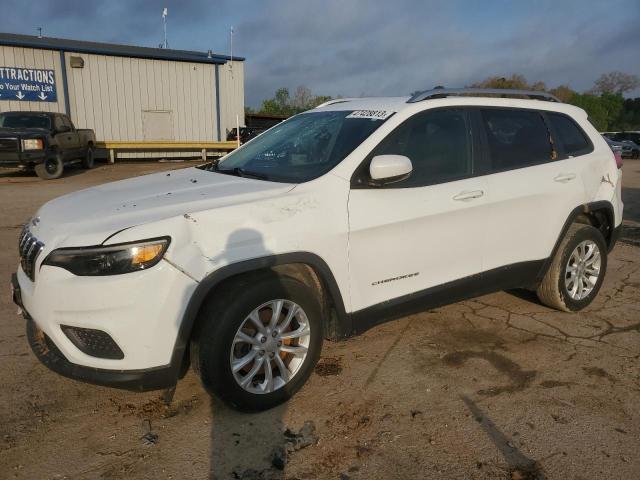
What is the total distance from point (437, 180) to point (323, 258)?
1076 mm

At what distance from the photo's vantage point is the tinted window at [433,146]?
11.3 feet

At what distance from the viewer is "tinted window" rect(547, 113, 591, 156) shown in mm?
4371

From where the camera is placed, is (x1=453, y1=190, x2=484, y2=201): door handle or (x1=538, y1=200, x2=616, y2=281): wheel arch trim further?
(x1=538, y1=200, x2=616, y2=281): wheel arch trim

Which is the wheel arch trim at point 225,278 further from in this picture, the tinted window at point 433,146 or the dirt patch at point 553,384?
the dirt patch at point 553,384

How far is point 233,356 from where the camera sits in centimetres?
287

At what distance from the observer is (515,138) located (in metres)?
4.05

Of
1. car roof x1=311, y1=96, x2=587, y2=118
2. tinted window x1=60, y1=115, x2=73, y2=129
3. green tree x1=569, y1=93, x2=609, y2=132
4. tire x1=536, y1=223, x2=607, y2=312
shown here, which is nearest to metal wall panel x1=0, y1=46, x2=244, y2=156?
tinted window x1=60, y1=115, x2=73, y2=129

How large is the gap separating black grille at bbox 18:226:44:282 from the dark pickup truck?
12.2 m

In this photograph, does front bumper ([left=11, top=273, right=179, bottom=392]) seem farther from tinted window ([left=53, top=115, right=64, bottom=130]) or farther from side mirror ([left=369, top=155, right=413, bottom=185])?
tinted window ([left=53, top=115, right=64, bottom=130])

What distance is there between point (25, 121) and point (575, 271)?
14.6 metres

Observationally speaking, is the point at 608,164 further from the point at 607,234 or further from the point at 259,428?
the point at 259,428

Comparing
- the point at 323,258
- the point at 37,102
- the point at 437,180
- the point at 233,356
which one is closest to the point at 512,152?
the point at 437,180

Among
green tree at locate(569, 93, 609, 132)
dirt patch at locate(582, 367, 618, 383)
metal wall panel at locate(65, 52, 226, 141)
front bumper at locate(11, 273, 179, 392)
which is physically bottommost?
dirt patch at locate(582, 367, 618, 383)

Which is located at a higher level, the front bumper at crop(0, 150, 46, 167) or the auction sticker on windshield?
the auction sticker on windshield
